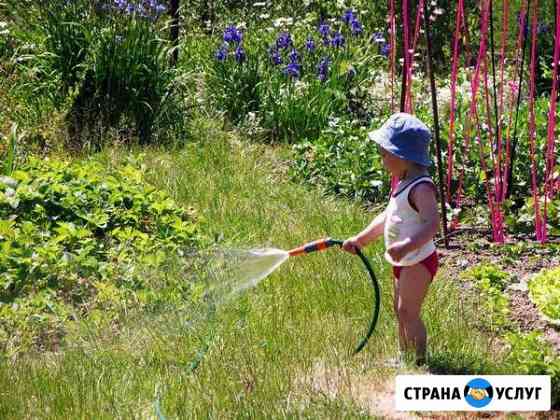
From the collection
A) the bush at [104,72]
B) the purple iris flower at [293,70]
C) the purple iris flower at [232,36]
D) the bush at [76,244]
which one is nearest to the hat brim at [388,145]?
the bush at [76,244]

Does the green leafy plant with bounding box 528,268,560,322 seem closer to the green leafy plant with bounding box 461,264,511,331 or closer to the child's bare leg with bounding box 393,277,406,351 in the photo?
the green leafy plant with bounding box 461,264,511,331

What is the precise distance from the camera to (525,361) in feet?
12.2

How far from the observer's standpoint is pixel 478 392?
3.76 metres

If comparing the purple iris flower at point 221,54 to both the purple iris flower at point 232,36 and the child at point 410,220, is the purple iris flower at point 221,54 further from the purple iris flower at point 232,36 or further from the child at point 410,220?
the child at point 410,220

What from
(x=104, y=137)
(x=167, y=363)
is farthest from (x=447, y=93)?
(x=167, y=363)

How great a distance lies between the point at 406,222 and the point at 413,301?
312mm

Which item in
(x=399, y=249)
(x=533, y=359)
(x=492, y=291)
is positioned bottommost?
(x=492, y=291)

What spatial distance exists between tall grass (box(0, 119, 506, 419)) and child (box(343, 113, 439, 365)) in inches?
10.6

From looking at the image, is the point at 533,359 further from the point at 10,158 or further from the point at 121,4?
the point at 121,4

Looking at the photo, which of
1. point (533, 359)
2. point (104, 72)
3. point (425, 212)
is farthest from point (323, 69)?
point (533, 359)

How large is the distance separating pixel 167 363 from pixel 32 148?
10.6 ft

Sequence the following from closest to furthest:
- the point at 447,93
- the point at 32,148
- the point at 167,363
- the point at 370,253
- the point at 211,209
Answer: the point at 167,363, the point at 370,253, the point at 211,209, the point at 32,148, the point at 447,93

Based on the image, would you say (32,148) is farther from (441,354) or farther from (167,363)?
(441,354)

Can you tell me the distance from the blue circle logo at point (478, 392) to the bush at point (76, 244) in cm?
156
